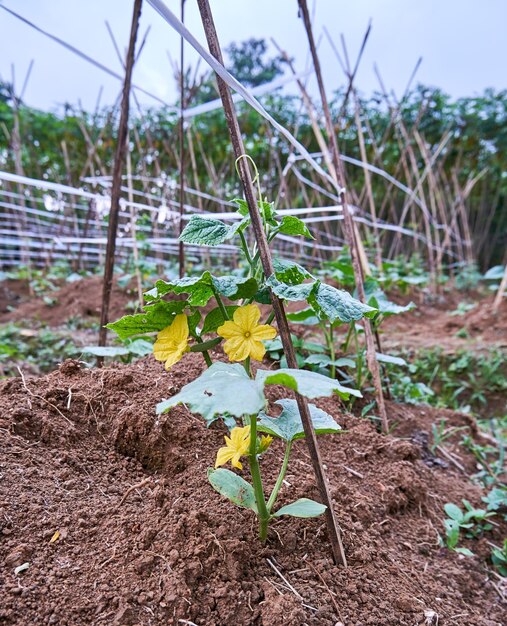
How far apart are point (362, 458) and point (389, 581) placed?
17.9 inches

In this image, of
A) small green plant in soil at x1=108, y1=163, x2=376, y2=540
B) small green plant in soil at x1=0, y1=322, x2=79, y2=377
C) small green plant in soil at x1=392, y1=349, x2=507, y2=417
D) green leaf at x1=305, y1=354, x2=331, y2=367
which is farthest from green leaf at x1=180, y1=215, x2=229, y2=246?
small green plant in soil at x1=392, y1=349, x2=507, y2=417

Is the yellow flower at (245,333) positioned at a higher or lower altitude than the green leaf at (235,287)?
lower

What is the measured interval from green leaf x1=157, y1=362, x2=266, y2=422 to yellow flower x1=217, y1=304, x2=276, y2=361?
0.26ft

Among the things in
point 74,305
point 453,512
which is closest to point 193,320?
point 453,512

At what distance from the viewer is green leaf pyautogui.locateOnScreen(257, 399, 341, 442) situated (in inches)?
36.4

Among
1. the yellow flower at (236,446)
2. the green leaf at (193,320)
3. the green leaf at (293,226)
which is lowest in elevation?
the yellow flower at (236,446)

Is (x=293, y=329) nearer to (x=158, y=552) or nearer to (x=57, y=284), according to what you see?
(x=158, y=552)

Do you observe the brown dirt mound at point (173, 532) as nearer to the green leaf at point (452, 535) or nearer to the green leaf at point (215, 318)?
the green leaf at point (452, 535)

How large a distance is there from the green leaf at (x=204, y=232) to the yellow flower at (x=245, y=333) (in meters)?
0.14

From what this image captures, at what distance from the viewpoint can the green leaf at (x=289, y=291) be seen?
2.62 feet

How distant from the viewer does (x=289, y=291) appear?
2.68 feet

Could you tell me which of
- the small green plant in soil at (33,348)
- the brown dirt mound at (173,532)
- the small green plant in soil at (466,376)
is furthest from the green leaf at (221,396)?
Result: the small green plant in soil at (466,376)

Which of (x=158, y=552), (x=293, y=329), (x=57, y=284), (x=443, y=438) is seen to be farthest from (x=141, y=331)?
(x=57, y=284)

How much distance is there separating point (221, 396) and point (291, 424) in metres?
0.33
